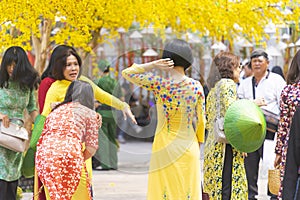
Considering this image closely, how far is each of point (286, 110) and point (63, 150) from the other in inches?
78.2

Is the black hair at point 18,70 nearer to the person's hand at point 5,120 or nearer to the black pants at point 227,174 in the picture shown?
the person's hand at point 5,120

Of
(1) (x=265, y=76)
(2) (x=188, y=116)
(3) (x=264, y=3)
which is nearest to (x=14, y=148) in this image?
(2) (x=188, y=116)

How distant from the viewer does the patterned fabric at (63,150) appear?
20.8 feet

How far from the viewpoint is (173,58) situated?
22.3 ft

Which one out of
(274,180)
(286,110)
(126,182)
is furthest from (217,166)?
(126,182)

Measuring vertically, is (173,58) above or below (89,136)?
above

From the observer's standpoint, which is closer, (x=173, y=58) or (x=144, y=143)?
(x=173, y=58)

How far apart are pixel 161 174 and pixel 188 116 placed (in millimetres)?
561

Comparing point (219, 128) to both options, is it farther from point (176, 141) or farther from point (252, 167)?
point (252, 167)

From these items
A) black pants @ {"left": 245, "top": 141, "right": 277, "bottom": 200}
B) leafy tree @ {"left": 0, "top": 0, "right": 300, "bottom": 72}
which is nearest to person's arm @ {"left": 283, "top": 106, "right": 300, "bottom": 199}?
leafy tree @ {"left": 0, "top": 0, "right": 300, "bottom": 72}

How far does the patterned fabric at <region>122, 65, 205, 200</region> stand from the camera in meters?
6.79

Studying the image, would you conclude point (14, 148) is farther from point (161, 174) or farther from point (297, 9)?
point (297, 9)

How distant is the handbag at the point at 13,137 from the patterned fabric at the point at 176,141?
146cm

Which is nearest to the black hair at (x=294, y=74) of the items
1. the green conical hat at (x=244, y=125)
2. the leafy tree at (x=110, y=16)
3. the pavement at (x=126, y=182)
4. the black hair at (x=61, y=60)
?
the green conical hat at (x=244, y=125)
